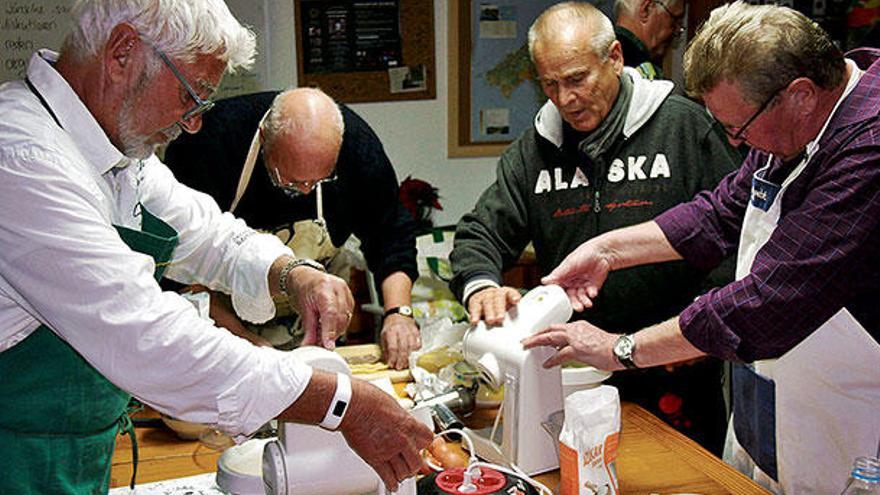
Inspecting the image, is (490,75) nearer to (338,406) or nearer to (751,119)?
(751,119)

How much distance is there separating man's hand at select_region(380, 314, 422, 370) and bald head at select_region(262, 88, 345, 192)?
0.46m

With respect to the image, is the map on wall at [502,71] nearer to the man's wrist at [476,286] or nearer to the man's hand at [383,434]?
the man's wrist at [476,286]

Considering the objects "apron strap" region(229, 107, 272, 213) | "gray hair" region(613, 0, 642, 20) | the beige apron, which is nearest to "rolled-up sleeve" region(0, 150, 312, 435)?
"apron strap" region(229, 107, 272, 213)

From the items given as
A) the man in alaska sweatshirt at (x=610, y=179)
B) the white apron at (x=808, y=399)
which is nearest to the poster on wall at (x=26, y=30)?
the man in alaska sweatshirt at (x=610, y=179)

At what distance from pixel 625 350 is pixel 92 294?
1043mm

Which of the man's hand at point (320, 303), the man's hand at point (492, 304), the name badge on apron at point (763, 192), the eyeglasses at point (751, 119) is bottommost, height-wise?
the man's hand at point (492, 304)

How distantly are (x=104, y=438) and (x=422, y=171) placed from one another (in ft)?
9.23

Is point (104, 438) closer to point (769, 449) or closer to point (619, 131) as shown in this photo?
point (769, 449)

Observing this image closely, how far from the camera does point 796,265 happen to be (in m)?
1.57

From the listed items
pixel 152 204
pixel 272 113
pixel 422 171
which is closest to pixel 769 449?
pixel 152 204

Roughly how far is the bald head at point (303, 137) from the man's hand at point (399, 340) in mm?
456

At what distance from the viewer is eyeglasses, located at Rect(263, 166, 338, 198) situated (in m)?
2.40

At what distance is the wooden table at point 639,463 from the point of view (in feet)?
5.30

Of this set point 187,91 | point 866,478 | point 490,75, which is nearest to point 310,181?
point 187,91
